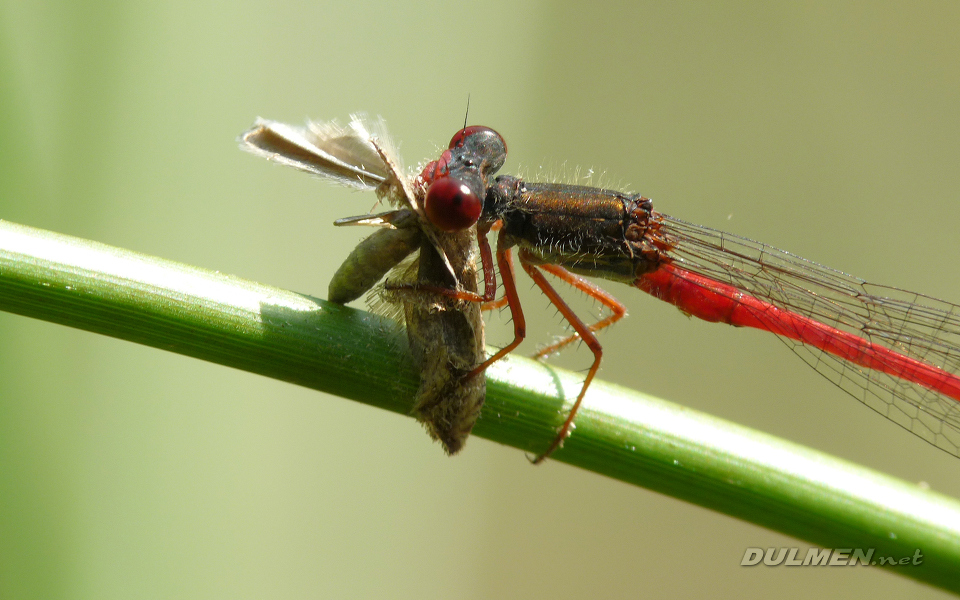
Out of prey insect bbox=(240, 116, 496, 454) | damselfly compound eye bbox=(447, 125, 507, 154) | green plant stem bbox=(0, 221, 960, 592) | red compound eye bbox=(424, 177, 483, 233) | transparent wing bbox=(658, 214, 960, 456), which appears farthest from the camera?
transparent wing bbox=(658, 214, 960, 456)

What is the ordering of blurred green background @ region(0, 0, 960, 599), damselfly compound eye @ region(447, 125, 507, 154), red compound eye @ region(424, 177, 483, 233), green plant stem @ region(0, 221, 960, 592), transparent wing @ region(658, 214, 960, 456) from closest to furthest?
green plant stem @ region(0, 221, 960, 592) → red compound eye @ region(424, 177, 483, 233) → damselfly compound eye @ region(447, 125, 507, 154) → transparent wing @ region(658, 214, 960, 456) → blurred green background @ region(0, 0, 960, 599)

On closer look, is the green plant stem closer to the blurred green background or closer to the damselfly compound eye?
the damselfly compound eye

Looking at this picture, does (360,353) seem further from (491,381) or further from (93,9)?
(93,9)

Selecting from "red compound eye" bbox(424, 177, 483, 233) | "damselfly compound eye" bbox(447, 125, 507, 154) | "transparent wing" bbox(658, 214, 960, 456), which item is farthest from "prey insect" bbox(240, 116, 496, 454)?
"transparent wing" bbox(658, 214, 960, 456)

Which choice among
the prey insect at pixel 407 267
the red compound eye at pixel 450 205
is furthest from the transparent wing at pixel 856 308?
the prey insect at pixel 407 267

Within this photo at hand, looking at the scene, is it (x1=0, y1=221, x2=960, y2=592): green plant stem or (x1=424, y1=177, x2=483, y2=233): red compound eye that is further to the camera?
(x1=424, y1=177, x2=483, y2=233): red compound eye

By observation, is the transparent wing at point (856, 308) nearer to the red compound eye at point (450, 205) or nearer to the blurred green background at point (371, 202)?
the blurred green background at point (371, 202)
